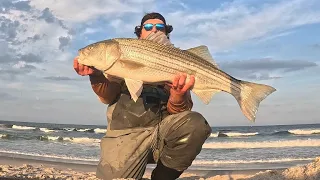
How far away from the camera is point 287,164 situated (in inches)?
464

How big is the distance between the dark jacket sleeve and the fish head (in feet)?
2.11

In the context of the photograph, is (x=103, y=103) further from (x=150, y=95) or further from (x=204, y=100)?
(x=204, y=100)

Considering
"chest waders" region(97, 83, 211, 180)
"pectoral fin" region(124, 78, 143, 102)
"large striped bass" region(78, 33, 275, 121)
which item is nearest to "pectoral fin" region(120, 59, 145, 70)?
"large striped bass" region(78, 33, 275, 121)

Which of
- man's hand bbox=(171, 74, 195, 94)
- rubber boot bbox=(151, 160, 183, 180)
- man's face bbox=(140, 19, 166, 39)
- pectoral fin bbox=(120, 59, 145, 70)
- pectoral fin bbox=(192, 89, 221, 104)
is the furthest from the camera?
man's face bbox=(140, 19, 166, 39)

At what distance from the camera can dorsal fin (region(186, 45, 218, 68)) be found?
4.34m

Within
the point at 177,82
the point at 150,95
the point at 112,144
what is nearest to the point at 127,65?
the point at 177,82

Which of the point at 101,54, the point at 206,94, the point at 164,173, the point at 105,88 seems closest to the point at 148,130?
the point at 164,173

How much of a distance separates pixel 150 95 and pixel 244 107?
4.91ft

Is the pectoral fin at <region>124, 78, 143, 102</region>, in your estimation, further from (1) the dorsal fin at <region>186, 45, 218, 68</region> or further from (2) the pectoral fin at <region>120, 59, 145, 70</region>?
(1) the dorsal fin at <region>186, 45, 218, 68</region>

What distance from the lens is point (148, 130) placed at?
17.0 feet

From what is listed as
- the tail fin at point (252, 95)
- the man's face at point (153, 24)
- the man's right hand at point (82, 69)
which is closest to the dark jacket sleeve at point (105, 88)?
the man's right hand at point (82, 69)

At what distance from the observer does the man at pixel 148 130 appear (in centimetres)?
484

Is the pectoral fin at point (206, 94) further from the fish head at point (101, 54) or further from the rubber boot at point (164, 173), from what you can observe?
the rubber boot at point (164, 173)

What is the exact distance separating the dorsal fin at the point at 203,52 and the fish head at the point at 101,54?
866 mm
